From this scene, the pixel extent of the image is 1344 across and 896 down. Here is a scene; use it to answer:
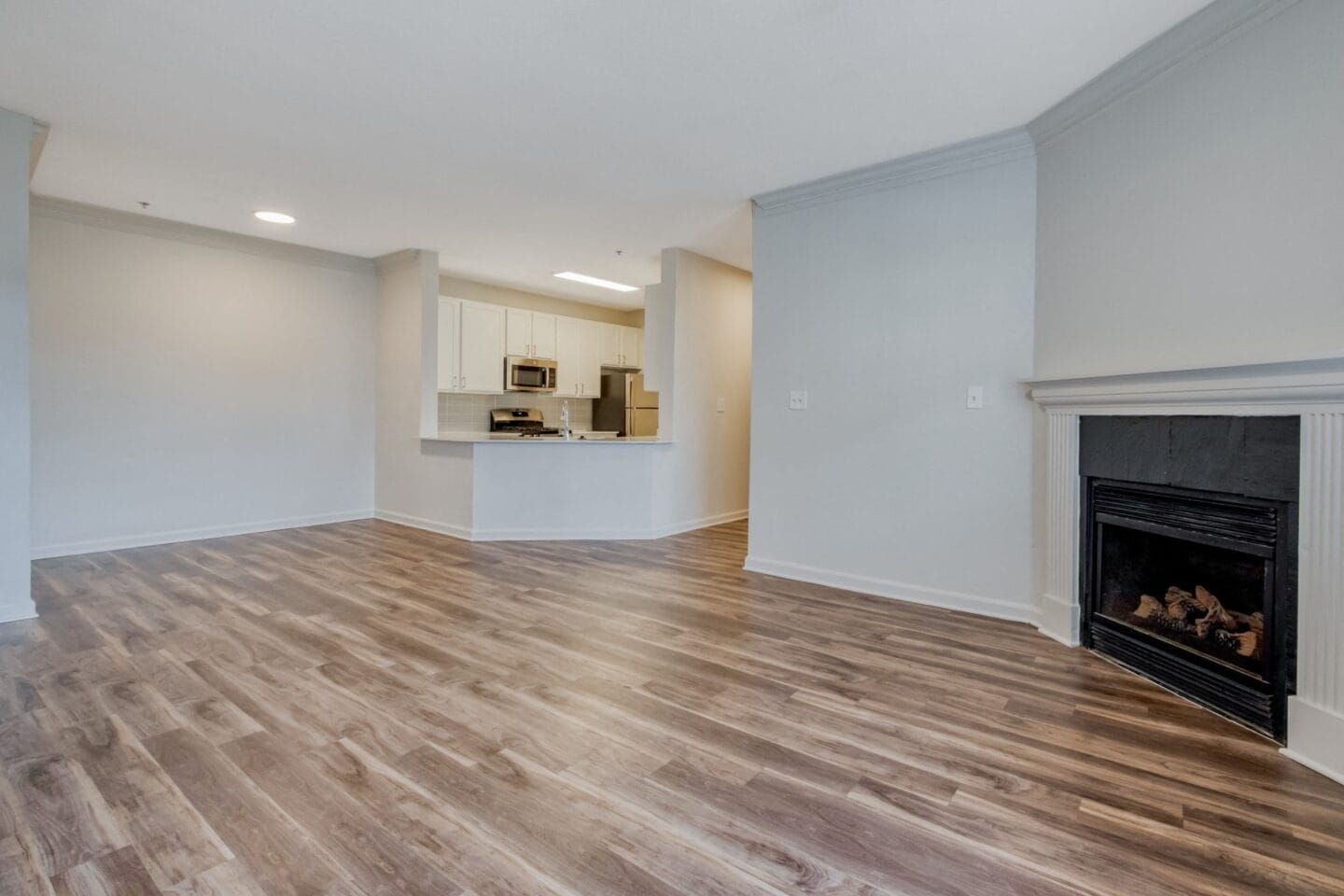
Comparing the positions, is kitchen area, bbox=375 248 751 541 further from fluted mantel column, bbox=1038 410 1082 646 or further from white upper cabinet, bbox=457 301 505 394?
fluted mantel column, bbox=1038 410 1082 646

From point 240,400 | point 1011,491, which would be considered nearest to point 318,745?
point 1011,491

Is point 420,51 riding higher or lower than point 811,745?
higher

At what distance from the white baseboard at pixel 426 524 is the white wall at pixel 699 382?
168cm

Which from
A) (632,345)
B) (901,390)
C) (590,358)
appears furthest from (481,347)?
(901,390)

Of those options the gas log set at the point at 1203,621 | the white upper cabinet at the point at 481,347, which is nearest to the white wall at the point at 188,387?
the white upper cabinet at the point at 481,347

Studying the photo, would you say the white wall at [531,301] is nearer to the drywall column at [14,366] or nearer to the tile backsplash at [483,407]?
the tile backsplash at [483,407]

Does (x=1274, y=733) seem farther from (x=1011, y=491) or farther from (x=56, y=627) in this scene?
(x=56, y=627)

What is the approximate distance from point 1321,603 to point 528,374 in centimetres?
649

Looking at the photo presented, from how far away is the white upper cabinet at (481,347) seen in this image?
6738 millimetres

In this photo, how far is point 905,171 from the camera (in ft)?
12.1

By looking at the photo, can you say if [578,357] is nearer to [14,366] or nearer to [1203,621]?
[14,366]

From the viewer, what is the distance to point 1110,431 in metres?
2.89

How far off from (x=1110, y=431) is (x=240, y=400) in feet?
20.7

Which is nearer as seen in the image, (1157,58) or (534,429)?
(1157,58)
